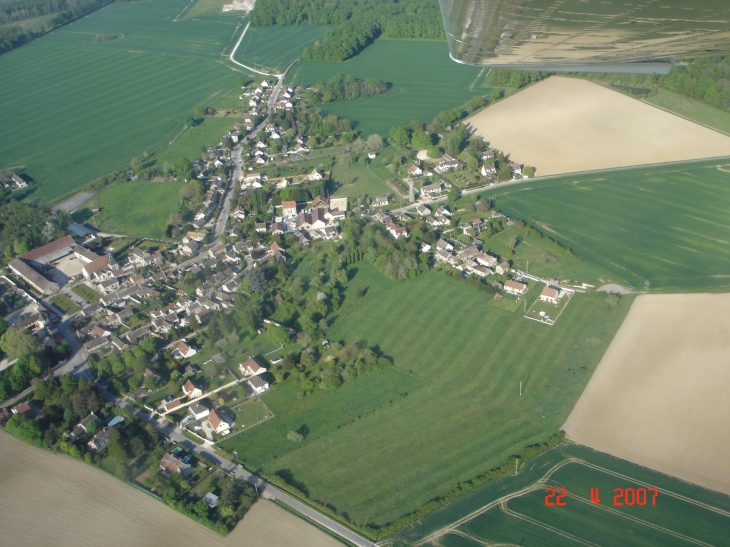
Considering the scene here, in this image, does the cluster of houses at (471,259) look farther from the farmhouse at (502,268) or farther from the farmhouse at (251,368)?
the farmhouse at (251,368)

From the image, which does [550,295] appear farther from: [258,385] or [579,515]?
[258,385]

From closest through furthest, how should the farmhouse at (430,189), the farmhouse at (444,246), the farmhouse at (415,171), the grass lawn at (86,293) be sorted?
1. the grass lawn at (86,293)
2. the farmhouse at (444,246)
3. the farmhouse at (430,189)
4. the farmhouse at (415,171)

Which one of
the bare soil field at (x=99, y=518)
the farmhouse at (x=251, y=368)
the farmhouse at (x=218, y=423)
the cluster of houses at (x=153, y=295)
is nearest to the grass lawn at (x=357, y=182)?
the cluster of houses at (x=153, y=295)

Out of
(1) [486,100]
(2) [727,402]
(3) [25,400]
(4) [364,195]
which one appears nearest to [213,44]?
(1) [486,100]

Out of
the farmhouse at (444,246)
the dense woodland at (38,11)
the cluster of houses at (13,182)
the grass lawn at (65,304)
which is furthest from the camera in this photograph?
the dense woodland at (38,11)

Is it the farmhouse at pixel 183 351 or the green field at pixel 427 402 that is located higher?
the farmhouse at pixel 183 351

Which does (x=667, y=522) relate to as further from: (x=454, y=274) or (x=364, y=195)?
(x=364, y=195)

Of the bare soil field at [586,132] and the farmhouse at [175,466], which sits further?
the bare soil field at [586,132]

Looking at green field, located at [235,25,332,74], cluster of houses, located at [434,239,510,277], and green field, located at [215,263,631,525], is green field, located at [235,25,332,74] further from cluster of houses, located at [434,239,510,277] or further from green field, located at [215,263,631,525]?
green field, located at [215,263,631,525]

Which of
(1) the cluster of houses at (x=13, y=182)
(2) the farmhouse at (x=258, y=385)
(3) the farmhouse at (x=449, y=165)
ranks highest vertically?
(1) the cluster of houses at (x=13, y=182)
